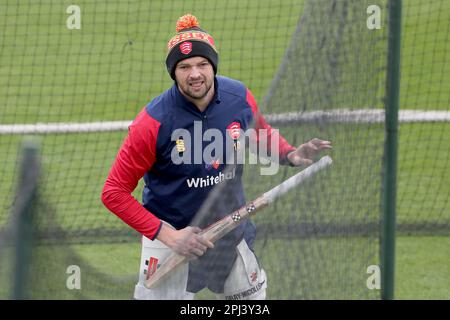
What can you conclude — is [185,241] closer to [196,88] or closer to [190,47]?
[196,88]

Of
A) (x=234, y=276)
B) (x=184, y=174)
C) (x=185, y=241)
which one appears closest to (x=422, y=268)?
(x=234, y=276)

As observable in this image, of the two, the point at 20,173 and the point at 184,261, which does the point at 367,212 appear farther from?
the point at 20,173

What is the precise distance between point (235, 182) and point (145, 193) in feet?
3.48

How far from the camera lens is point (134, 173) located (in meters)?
5.68

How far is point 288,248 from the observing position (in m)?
5.00

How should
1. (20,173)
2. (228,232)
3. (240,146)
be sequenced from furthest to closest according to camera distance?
(240,146)
(228,232)
(20,173)

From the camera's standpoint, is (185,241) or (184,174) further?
(184,174)

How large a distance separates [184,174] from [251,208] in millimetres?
871

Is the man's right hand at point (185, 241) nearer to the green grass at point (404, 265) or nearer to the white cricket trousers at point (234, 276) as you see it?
the white cricket trousers at point (234, 276)

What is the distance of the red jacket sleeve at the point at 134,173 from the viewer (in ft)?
18.5

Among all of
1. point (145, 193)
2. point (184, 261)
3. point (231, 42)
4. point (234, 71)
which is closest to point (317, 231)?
point (184, 261)

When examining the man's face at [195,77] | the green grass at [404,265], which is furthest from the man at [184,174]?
the green grass at [404,265]

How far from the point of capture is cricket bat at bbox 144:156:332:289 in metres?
4.88
